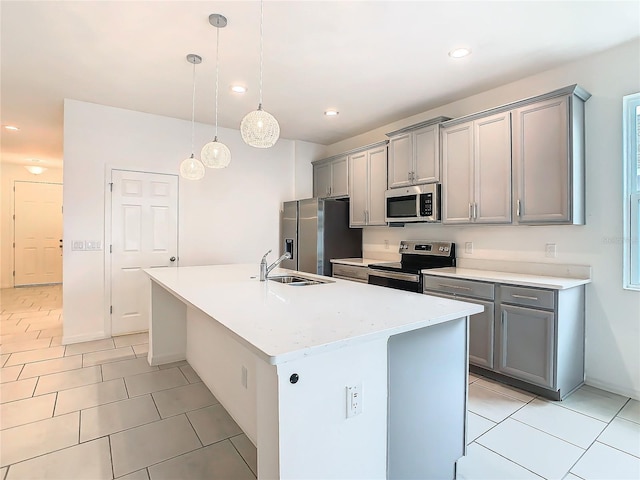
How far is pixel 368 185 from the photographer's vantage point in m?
4.45

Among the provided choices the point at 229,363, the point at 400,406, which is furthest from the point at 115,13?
the point at 400,406

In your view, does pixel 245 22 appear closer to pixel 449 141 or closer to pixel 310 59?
pixel 310 59

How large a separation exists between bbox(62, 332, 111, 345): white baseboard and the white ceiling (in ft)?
8.47

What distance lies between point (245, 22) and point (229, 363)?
7.49ft

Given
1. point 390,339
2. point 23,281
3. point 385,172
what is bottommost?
point 23,281

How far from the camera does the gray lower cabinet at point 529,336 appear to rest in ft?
8.22

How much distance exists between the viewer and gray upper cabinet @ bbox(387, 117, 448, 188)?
3598 mm

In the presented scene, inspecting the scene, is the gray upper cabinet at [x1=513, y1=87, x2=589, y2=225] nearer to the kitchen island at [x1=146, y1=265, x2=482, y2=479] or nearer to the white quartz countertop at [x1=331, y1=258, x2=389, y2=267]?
the kitchen island at [x1=146, y1=265, x2=482, y2=479]

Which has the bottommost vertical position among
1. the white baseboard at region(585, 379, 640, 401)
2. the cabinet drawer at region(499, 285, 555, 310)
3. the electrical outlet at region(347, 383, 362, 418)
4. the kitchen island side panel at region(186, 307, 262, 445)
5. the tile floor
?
the tile floor

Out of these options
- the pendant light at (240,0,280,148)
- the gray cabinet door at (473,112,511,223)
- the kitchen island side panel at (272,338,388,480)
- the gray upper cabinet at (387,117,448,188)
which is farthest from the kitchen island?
the gray upper cabinet at (387,117,448,188)

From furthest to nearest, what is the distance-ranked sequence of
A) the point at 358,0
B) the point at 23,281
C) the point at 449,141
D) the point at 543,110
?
the point at 23,281, the point at 449,141, the point at 543,110, the point at 358,0

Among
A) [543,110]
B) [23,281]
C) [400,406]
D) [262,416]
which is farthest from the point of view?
[23,281]

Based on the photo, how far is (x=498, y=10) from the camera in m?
2.20

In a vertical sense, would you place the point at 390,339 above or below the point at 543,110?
below
